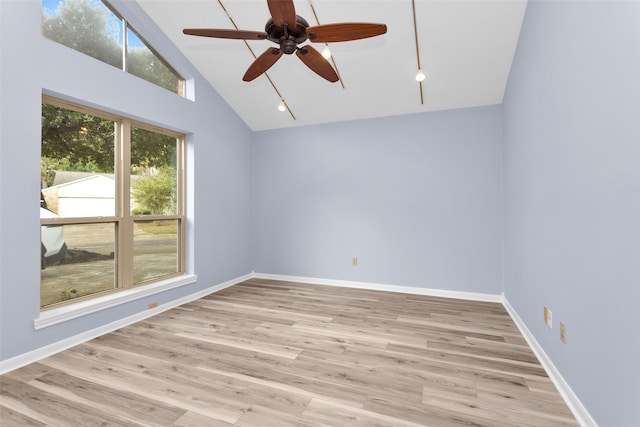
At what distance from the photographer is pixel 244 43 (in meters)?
3.43

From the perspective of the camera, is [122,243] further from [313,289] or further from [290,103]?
[290,103]

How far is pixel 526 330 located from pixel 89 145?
457 cm

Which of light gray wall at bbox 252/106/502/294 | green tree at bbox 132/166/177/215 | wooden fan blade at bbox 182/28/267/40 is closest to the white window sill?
green tree at bbox 132/166/177/215

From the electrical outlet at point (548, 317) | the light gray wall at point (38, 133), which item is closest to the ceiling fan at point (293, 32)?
the light gray wall at point (38, 133)

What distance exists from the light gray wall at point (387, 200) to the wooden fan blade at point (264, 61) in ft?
7.14

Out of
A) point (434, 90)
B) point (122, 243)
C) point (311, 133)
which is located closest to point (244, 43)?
point (311, 133)

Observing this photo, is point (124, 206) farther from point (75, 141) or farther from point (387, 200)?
point (387, 200)

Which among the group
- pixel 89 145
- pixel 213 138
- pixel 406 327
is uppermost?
pixel 213 138

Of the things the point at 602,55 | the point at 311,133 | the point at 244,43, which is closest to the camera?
the point at 602,55

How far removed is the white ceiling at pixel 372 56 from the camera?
286 cm

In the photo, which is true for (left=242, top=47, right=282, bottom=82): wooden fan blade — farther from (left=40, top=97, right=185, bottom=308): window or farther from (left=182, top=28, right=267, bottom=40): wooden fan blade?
(left=40, top=97, right=185, bottom=308): window

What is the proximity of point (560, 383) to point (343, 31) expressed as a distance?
8.97 ft

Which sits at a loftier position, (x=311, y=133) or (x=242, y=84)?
(x=242, y=84)

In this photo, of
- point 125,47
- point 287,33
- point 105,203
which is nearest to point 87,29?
point 125,47
